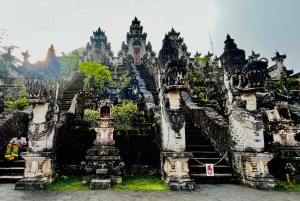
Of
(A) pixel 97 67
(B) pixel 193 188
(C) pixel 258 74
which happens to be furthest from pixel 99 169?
(A) pixel 97 67

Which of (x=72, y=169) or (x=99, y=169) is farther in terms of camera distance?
(x=72, y=169)

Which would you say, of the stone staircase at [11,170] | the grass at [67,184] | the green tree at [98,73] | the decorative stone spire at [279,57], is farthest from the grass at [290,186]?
the decorative stone spire at [279,57]

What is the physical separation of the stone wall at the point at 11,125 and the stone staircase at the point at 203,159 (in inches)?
275

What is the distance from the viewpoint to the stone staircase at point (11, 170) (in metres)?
6.59

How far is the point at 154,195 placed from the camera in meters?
5.19

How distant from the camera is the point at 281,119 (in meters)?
7.09

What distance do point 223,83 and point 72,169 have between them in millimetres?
5843

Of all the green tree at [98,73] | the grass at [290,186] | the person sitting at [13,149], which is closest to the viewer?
the grass at [290,186]

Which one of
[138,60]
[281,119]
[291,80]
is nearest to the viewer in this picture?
[281,119]

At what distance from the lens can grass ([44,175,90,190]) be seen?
577cm

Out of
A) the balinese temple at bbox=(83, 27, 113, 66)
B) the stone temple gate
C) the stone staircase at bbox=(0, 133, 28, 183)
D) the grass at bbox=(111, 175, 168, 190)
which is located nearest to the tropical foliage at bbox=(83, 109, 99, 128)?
the stone temple gate

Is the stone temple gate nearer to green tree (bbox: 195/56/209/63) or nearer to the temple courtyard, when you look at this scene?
the temple courtyard

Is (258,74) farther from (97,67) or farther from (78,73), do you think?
(78,73)

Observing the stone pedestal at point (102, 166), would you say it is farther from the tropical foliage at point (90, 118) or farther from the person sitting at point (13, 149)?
the person sitting at point (13, 149)
